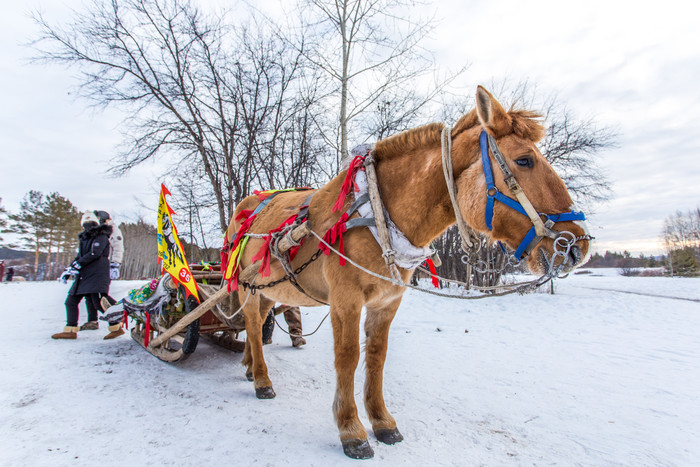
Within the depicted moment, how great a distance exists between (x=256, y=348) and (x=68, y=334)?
11.3 feet

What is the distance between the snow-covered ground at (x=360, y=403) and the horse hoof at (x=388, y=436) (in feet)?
0.14

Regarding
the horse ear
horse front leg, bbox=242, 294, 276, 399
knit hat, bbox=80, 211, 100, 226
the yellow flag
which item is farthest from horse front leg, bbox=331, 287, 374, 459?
knit hat, bbox=80, 211, 100, 226

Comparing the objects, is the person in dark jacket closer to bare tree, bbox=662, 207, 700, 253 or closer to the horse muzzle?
the horse muzzle

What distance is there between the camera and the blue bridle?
5.50 ft

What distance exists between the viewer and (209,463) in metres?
2.02

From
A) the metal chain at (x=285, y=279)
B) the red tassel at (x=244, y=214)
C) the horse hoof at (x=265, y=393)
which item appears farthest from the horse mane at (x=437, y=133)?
the horse hoof at (x=265, y=393)

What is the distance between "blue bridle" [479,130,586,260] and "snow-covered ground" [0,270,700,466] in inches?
58.6

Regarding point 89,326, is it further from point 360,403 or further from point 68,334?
point 360,403

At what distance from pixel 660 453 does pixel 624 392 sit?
125 centimetres

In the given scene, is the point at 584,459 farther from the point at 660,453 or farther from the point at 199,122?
the point at 199,122

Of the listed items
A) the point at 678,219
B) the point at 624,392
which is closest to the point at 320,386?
the point at 624,392

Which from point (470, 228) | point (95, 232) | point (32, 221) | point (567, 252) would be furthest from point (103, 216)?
point (32, 221)

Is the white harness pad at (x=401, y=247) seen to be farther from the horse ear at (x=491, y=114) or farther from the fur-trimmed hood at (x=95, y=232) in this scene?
the fur-trimmed hood at (x=95, y=232)

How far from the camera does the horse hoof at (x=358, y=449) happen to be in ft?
6.95
